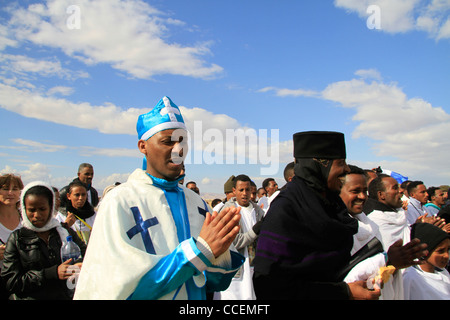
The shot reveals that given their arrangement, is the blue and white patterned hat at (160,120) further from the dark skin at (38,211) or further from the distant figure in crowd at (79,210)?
the distant figure in crowd at (79,210)

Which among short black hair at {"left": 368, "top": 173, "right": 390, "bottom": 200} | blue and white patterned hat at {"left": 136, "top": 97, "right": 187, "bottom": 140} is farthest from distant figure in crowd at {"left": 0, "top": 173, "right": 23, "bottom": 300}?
short black hair at {"left": 368, "top": 173, "right": 390, "bottom": 200}

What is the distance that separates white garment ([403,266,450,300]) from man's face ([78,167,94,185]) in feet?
20.7

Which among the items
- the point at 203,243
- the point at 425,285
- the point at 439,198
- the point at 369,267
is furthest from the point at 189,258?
the point at 439,198

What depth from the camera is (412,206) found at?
7480 millimetres

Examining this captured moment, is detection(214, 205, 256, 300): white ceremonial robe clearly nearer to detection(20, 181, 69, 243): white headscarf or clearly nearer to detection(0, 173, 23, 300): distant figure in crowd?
detection(20, 181, 69, 243): white headscarf

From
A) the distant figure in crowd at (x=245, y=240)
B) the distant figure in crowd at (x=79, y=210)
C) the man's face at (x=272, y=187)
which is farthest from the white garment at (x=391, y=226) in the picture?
the man's face at (x=272, y=187)

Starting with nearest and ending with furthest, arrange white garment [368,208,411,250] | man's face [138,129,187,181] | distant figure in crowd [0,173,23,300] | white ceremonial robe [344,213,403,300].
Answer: man's face [138,129,187,181] → white ceremonial robe [344,213,403,300] → distant figure in crowd [0,173,23,300] → white garment [368,208,411,250]

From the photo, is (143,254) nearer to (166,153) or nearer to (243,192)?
(166,153)

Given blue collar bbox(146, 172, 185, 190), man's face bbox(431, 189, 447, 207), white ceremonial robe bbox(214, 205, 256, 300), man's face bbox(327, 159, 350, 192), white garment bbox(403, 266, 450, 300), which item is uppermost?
man's face bbox(431, 189, 447, 207)

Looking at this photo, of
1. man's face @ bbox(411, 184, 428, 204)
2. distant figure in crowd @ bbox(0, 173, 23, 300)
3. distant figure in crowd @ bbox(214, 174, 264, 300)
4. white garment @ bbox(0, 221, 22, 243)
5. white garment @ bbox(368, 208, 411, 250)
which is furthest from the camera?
man's face @ bbox(411, 184, 428, 204)

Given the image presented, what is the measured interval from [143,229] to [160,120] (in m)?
0.79

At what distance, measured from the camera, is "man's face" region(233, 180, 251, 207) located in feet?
21.5

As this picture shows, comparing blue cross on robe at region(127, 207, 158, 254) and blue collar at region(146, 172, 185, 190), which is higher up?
blue collar at region(146, 172, 185, 190)

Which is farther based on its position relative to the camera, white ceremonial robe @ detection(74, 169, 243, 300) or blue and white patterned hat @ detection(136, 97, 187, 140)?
blue and white patterned hat @ detection(136, 97, 187, 140)
